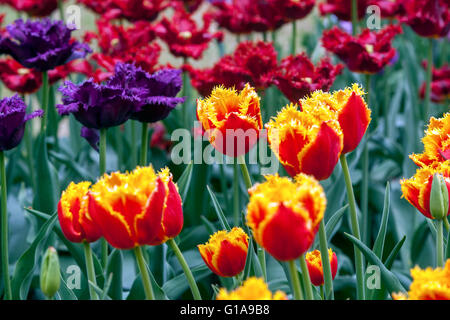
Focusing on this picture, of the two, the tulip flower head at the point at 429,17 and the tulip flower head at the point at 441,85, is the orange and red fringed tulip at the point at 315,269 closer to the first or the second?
the tulip flower head at the point at 429,17

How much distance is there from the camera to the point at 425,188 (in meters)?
0.90

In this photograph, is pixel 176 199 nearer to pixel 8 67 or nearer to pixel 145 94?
pixel 145 94

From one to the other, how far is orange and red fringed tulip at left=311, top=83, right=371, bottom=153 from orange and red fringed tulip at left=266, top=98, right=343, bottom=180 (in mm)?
61

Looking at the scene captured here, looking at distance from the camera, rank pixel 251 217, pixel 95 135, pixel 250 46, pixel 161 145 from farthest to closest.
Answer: pixel 161 145 → pixel 250 46 → pixel 95 135 → pixel 251 217

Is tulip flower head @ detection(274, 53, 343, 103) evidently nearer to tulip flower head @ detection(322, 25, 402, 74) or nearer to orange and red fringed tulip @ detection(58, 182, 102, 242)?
tulip flower head @ detection(322, 25, 402, 74)

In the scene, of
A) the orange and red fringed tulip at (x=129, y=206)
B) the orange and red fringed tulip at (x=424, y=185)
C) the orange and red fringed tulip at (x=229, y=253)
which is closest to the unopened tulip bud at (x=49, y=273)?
the orange and red fringed tulip at (x=129, y=206)

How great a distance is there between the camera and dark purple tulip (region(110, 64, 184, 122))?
1278mm

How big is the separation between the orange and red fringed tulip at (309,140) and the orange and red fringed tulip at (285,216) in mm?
135

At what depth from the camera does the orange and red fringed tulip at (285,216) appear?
65 centimetres

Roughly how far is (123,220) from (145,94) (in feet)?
2.01

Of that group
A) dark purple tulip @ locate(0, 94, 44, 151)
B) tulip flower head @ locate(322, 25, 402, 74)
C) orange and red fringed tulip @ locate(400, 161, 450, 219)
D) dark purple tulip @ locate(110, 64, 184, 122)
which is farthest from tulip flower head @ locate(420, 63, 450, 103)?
dark purple tulip @ locate(0, 94, 44, 151)

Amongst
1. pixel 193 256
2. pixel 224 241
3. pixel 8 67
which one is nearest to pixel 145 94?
pixel 224 241

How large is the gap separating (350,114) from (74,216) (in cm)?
40

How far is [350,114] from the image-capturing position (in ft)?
2.93
